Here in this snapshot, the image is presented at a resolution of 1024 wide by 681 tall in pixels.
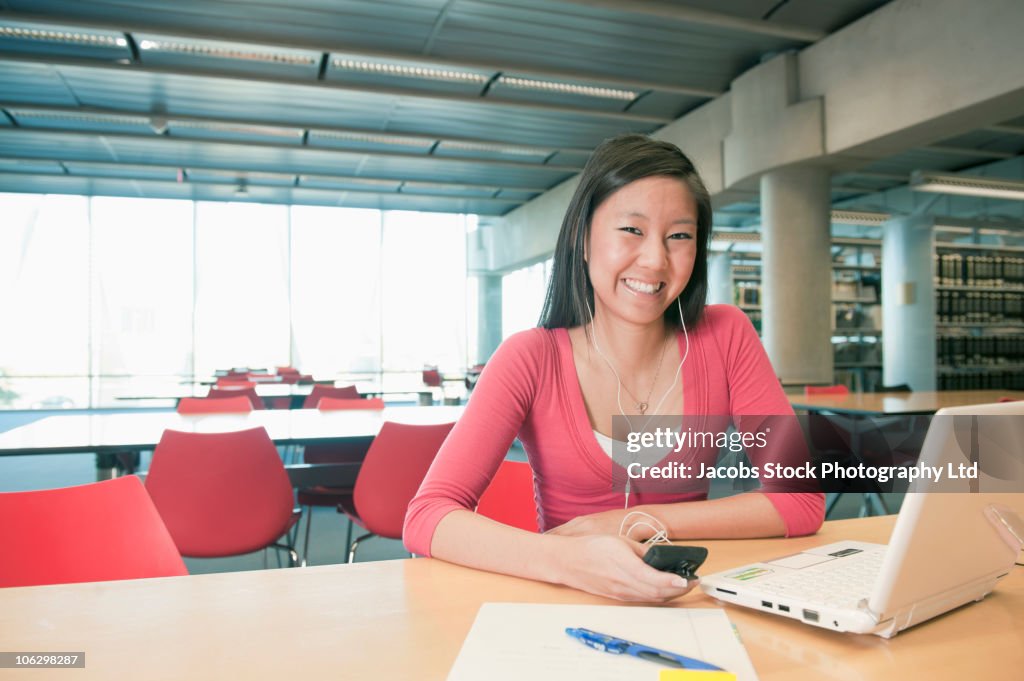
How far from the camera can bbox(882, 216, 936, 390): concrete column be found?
27.2 feet

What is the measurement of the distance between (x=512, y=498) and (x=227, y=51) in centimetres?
618

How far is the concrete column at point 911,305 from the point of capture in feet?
27.2

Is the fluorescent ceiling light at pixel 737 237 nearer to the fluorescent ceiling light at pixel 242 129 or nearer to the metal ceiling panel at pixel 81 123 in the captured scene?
the fluorescent ceiling light at pixel 242 129

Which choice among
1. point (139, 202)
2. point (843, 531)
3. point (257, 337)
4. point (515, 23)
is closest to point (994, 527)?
point (843, 531)

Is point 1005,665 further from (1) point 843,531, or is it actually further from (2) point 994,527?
(1) point 843,531

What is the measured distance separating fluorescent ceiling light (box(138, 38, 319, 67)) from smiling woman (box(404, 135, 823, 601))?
5.81 m

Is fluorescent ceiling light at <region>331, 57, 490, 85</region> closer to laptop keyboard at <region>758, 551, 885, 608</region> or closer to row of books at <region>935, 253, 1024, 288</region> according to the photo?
row of books at <region>935, 253, 1024, 288</region>

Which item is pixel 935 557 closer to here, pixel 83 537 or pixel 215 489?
pixel 83 537

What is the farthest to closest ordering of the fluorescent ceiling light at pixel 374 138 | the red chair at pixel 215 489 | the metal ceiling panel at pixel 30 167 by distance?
the metal ceiling panel at pixel 30 167 < the fluorescent ceiling light at pixel 374 138 < the red chair at pixel 215 489

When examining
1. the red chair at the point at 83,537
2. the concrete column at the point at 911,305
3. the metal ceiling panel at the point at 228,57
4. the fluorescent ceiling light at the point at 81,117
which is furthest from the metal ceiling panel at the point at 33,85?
the concrete column at the point at 911,305

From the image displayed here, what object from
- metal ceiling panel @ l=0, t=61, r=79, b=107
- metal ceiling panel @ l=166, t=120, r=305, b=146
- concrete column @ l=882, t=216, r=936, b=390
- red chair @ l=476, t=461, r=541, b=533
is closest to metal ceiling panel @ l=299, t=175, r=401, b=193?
metal ceiling panel @ l=166, t=120, r=305, b=146

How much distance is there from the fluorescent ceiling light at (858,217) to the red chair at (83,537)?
30.5ft

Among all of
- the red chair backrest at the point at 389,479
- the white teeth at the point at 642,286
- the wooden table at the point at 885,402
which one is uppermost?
the white teeth at the point at 642,286

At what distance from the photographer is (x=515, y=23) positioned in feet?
19.1
